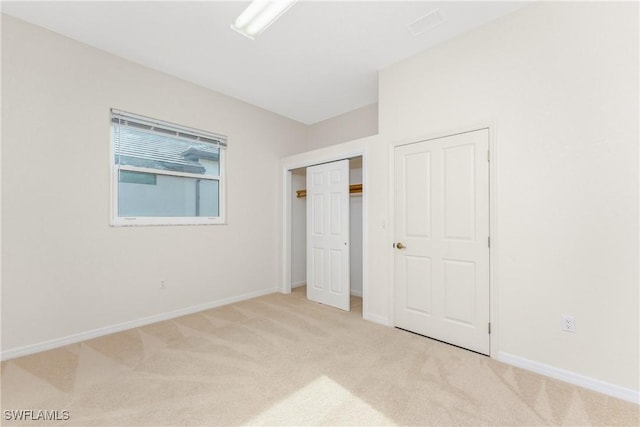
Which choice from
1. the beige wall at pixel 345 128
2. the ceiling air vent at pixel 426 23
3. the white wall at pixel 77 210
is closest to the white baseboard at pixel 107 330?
the white wall at pixel 77 210

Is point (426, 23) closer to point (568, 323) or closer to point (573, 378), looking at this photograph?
point (568, 323)

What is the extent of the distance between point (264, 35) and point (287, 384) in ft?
9.78

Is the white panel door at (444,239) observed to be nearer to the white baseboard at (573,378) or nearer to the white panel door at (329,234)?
the white baseboard at (573,378)

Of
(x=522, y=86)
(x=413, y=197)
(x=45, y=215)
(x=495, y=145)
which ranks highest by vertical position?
(x=522, y=86)

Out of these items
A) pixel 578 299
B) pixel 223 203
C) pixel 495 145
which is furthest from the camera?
pixel 223 203

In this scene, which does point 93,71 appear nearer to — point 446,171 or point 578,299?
point 446,171

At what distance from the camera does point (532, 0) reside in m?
2.17

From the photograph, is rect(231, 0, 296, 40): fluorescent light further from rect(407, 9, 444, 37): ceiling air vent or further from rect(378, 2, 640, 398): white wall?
rect(378, 2, 640, 398): white wall

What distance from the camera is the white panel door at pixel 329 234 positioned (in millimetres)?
3623

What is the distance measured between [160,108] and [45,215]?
1.57 metres

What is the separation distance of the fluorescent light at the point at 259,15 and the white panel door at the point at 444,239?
66.8 inches

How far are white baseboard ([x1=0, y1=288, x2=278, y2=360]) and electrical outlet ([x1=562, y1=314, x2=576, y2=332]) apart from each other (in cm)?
352

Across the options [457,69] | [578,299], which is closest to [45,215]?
[457,69]

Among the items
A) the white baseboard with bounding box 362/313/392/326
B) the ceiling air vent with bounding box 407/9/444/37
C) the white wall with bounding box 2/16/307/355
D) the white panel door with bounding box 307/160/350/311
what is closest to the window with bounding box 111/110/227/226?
the white wall with bounding box 2/16/307/355
